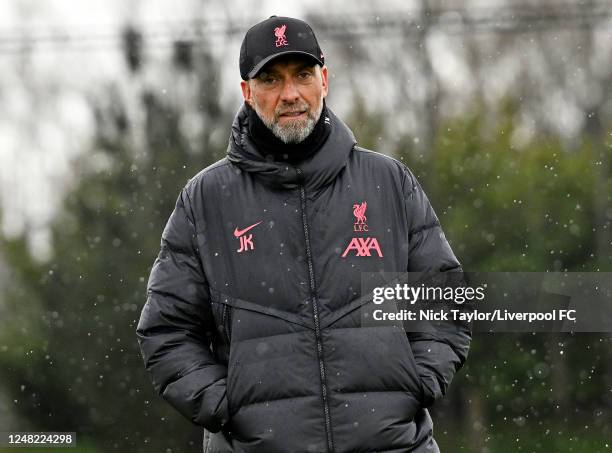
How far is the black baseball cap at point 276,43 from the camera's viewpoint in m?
2.21

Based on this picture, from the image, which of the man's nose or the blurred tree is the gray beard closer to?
the man's nose

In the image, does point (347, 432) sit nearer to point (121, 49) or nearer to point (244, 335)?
point (244, 335)

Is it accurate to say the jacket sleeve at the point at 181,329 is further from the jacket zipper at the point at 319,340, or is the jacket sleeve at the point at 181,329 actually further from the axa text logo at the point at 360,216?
the axa text logo at the point at 360,216

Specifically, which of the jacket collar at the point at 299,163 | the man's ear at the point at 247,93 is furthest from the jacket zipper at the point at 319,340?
the man's ear at the point at 247,93

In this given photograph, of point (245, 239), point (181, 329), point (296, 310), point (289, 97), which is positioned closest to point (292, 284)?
point (296, 310)

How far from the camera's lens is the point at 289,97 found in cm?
222

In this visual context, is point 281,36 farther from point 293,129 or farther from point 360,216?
point 360,216

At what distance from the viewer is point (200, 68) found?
5566 millimetres

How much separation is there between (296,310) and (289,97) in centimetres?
53

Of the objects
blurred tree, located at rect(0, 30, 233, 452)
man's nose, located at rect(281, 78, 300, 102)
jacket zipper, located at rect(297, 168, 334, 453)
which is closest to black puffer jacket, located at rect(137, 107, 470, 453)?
jacket zipper, located at rect(297, 168, 334, 453)

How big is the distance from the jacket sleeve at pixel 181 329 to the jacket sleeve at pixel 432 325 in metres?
0.49

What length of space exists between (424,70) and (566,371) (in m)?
2.00

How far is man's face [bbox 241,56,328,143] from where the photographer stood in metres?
2.20

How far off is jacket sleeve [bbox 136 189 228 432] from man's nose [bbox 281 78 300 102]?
0.38m
